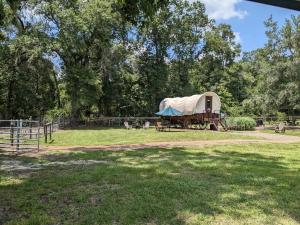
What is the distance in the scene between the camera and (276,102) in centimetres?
3484

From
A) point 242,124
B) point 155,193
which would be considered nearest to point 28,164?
point 155,193

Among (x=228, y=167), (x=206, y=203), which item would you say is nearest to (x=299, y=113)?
(x=228, y=167)

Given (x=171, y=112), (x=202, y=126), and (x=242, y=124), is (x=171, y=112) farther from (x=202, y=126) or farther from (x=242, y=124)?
(x=242, y=124)

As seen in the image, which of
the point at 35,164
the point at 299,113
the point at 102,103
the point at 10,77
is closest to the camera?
the point at 35,164

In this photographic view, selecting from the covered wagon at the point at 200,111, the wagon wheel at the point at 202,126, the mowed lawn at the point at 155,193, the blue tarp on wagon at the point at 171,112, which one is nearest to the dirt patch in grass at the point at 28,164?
the mowed lawn at the point at 155,193

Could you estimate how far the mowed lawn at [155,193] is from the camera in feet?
19.9

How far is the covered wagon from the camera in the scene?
32.4m

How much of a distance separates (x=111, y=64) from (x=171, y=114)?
379 inches

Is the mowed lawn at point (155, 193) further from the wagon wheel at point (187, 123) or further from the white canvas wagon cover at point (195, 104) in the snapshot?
the wagon wheel at point (187, 123)

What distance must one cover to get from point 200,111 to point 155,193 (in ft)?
84.1

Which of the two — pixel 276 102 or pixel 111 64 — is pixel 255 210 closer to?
pixel 276 102

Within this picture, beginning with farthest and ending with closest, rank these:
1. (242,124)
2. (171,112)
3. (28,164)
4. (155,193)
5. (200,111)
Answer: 1. (171,112)
2. (200,111)
3. (242,124)
4. (28,164)
5. (155,193)

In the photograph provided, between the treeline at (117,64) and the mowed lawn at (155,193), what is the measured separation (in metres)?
17.9

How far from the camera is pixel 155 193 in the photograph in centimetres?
743
